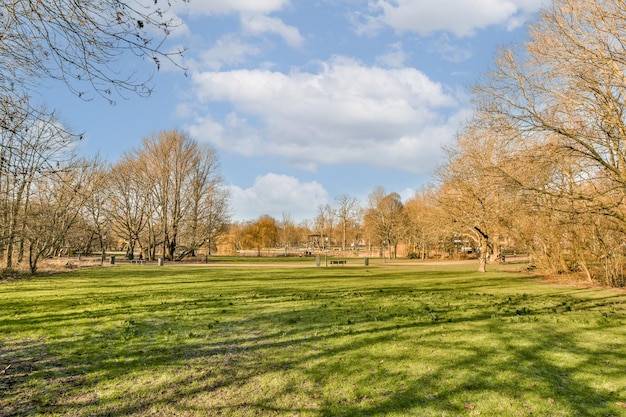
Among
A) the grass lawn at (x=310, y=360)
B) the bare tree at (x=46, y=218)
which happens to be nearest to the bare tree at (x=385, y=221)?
the bare tree at (x=46, y=218)

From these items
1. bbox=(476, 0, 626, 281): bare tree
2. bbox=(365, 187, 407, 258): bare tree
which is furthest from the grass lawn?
bbox=(365, 187, 407, 258): bare tree

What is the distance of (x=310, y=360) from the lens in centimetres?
604

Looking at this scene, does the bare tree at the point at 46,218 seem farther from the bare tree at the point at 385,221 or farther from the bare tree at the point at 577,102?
the bare tree at the point at 385,221

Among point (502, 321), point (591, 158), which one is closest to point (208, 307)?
point (502, 321)

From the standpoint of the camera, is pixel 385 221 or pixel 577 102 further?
pixel 385 221

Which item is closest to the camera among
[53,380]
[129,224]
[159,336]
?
[53,380]

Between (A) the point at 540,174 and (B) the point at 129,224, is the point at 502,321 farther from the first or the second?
(B) the point at 129,224

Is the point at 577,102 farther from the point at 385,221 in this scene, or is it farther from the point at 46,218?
the point at 385,221

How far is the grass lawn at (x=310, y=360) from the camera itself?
4.59m

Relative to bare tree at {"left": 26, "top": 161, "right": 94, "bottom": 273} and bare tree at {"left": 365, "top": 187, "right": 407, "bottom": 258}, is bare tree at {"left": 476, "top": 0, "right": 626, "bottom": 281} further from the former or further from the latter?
bare tree at {"left": 365, "top": 187, "right": 407, "bottom": 258}

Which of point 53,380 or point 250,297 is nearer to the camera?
point 53,380

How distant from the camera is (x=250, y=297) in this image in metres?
12.8

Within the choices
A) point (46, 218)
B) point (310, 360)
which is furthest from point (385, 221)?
point (310, 360)

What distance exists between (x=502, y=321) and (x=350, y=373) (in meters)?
5.19
